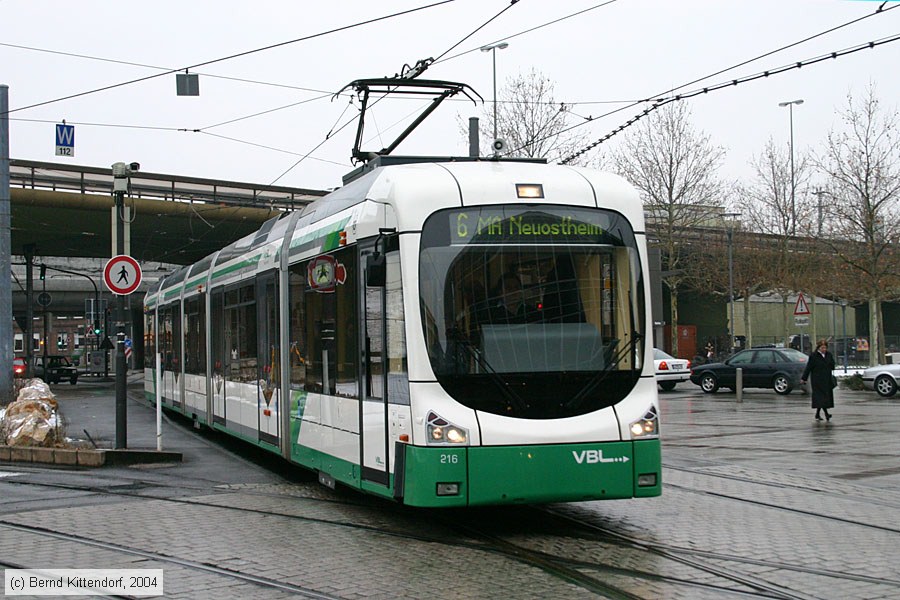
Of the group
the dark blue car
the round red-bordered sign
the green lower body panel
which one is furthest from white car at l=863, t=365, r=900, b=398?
the green lower body panel

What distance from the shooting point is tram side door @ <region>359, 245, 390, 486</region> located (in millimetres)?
9219

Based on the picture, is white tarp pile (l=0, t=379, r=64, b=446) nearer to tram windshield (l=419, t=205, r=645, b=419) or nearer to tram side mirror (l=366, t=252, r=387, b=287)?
tram side mirror (l=366, t=252, r=387, b=287)

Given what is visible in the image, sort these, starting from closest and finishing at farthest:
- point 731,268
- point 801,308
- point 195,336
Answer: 1. point 195,336
2. point 801,308
3. point 731,268

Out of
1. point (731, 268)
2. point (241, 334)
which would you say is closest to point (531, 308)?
point (241, 334)

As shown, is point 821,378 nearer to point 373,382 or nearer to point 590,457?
point 590,457

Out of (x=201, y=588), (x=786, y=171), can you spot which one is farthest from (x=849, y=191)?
(x=201, y=588)

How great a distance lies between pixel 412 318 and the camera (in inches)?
346

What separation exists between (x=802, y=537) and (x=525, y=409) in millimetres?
2531

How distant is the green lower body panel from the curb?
300 inches

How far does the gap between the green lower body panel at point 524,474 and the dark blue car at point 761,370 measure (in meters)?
24.9

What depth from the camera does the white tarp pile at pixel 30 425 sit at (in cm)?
1623

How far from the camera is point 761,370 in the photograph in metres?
33.3

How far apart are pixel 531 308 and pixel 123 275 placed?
27.8 feet

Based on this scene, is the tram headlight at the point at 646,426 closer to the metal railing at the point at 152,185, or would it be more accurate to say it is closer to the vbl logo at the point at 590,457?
the vbl logo at the point at 590,457
